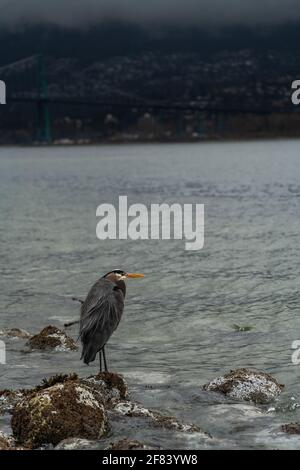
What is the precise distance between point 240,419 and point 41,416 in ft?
8.55

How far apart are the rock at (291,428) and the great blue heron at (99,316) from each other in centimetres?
248

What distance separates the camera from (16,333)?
14.2 meters

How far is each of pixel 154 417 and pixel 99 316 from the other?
1464 mm

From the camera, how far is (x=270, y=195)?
51.9 metres

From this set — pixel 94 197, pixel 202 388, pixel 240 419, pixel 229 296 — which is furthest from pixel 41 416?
pixel 94 197

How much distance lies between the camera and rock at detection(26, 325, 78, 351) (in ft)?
43.0

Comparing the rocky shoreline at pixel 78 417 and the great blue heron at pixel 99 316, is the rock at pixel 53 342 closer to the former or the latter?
the rocky shoreline at pixel 78 417

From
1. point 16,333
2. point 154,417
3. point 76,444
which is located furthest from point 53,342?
point 76,444

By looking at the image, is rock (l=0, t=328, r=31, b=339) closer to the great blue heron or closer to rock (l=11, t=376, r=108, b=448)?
the great blue heron

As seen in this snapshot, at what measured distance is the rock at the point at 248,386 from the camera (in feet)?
33.5

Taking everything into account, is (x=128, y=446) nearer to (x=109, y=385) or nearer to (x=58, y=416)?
(x=58, y=416)

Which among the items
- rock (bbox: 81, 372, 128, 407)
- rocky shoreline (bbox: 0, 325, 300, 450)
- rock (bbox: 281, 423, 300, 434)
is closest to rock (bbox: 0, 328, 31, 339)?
→ rocky shoreline (bbox: 0, 325, 300, 450)
